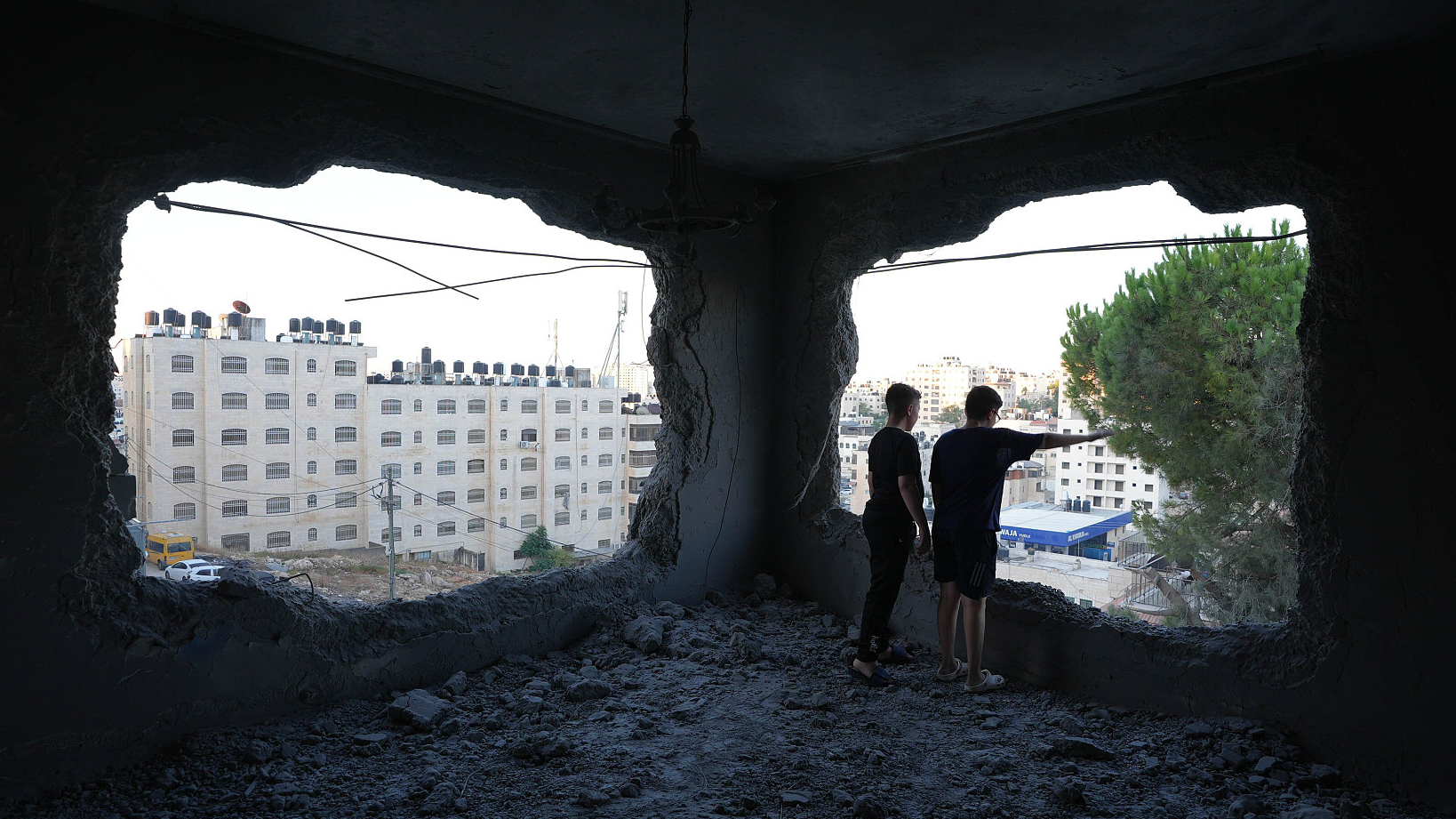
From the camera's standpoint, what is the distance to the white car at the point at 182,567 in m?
3.18

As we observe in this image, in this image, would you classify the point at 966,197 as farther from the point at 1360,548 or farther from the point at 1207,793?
the point at 1207,793

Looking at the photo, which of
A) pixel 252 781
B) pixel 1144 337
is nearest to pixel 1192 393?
pixel 1144 337

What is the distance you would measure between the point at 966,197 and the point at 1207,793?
298 centimetres

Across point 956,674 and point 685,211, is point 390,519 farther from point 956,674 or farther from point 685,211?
point 685,211

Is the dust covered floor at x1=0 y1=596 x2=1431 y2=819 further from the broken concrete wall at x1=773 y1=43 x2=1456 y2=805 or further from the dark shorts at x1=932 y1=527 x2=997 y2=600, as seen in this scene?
the dark shorts at x1=932 y1=527 x2=997 y2=600

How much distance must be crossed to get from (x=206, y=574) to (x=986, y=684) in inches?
141

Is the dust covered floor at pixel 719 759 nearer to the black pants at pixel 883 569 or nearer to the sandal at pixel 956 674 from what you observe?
the sandal at pixel 956 674

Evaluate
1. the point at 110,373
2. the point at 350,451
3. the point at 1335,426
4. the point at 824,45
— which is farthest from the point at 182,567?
the point at 1335,426

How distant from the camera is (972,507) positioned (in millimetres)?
3438

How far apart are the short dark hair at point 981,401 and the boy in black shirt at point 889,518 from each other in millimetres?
298

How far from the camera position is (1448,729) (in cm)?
264

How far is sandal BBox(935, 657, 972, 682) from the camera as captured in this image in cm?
368

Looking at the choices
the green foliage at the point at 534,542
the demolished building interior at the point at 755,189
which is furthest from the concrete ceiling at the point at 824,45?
the green foliage at the point at 534,542

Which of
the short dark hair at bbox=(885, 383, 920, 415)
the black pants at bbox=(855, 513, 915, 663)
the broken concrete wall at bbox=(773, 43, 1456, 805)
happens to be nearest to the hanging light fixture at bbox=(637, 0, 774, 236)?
the short dark hair at bbox=(885, 383, 920, 415)
